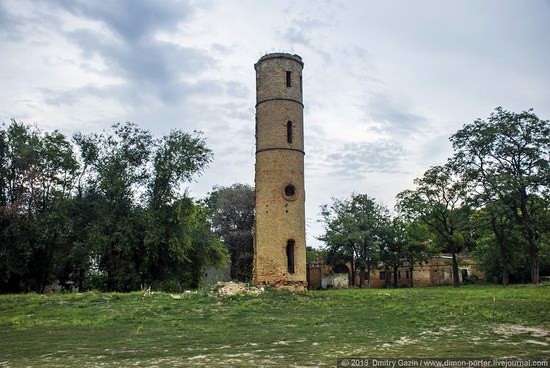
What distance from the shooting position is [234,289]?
2211 cm

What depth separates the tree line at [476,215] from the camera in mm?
33500

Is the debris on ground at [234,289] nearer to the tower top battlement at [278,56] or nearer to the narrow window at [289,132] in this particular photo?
the narrow window at [289,132]

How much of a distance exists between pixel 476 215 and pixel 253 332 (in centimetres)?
3267

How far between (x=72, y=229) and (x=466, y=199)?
83.7ft

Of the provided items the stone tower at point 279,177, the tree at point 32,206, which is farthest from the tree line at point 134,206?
the stone tower at point 279,177

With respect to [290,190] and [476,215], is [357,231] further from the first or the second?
[290,190]

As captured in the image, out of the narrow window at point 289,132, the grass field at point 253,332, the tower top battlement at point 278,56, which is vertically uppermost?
the tower top battlement at point 278,56

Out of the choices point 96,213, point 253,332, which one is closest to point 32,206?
point 96,213

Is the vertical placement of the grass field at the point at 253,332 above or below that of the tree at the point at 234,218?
below

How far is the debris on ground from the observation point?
21.7 metres

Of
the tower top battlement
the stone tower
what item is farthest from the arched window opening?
the tower top battlement

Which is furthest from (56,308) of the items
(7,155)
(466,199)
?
(466,199)

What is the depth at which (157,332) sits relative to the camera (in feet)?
41.4

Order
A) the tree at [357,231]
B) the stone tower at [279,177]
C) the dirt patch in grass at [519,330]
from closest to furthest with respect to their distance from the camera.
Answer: the dirt patch in grass at [519,330] < the stone tower at [279,177] < the tree at [357,231]
